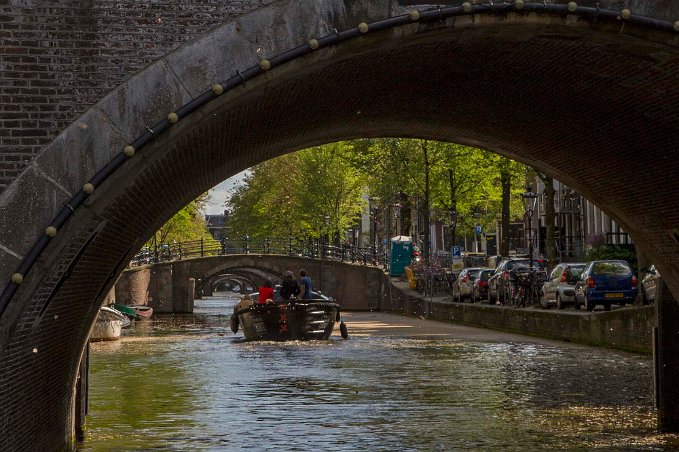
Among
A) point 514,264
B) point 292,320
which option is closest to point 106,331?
point 292,320

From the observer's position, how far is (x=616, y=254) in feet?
136

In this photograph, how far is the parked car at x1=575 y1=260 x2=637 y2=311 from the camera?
103 ft

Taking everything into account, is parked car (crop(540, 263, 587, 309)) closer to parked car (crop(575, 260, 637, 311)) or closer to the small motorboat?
parked car (crop(575, 260, 637, 311))

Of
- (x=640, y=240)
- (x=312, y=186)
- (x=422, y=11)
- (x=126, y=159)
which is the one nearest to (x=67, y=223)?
(x=126, y=159)

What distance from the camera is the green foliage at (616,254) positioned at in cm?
4135

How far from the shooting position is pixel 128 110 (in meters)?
8.88

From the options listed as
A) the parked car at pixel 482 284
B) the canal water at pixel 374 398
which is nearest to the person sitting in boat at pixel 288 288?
the canal water at pixel 374 398

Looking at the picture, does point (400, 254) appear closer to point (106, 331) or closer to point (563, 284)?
point (563, 284)

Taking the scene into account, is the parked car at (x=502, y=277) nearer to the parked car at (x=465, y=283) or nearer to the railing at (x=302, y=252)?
the parked car at (x=465, y=283)

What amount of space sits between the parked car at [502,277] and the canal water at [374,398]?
10.4m

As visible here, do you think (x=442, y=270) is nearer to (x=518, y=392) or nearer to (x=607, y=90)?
(x=518, y=392)

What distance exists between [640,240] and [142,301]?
152 ft

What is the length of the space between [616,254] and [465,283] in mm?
6897

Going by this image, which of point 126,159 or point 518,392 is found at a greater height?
point 126,159
